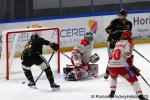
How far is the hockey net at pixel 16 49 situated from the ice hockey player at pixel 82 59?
0.71 m

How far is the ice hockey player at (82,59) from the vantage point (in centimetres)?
914

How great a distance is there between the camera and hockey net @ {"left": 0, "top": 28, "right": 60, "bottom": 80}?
30.9 feet

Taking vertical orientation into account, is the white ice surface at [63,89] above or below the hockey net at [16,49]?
below

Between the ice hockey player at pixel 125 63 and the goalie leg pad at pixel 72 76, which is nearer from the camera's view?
the ice hockey player at pixel 125 63

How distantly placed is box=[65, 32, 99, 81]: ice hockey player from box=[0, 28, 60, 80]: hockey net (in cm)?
71

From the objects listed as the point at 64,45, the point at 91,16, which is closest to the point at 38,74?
the point at 64,45

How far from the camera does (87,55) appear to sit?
366 inches

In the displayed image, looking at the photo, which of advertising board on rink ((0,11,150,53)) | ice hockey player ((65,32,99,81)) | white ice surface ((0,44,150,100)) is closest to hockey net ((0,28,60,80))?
white ice surface ((0,44,150,100))

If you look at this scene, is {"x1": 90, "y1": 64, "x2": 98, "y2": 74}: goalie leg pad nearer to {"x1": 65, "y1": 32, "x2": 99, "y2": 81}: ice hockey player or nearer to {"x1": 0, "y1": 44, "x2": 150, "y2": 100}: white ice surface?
{"x1": 65, "y1": 32, "x2": 99, "y2": 81}: ice hockey player

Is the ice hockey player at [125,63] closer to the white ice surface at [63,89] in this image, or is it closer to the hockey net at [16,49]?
the white ice surface at [63,89]

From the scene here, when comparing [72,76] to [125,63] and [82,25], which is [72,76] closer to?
[125,63]

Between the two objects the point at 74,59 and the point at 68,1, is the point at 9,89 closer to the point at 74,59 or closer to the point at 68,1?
the point at 74,59

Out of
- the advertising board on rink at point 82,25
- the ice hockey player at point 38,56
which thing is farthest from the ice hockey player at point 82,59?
the advertising board on rink at point 82,25

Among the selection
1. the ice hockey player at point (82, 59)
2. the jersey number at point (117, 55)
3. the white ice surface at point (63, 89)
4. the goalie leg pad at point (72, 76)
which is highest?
the jersey number at point (117, 55)
